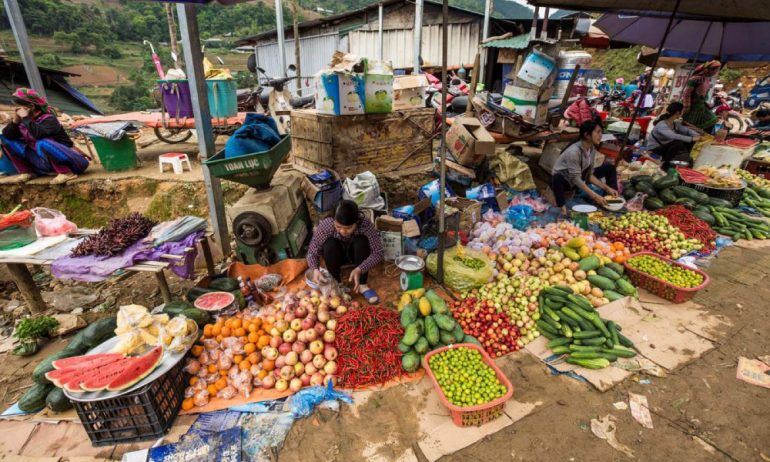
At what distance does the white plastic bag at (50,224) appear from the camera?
153 inches

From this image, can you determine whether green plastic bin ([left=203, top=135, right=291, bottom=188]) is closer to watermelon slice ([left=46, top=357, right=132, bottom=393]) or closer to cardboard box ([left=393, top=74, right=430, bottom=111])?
watermelon slice ([left=46, top=357, right=132, bottom=393])

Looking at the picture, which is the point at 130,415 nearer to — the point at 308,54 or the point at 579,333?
the point at 579,333

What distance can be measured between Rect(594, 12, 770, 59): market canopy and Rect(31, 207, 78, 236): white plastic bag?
9.13m

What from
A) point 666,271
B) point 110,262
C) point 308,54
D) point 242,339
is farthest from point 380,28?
point 242,339

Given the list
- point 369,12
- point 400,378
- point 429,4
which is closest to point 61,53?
point 369,12

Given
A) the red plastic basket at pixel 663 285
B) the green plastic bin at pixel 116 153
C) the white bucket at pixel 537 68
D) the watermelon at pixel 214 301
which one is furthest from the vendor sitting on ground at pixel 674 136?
the green plastic bin at pixel 116 153

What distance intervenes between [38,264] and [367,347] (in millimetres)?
3602

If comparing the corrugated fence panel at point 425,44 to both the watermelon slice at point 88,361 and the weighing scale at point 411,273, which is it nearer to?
the weighing scale at point 411,273

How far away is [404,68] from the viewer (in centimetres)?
1473

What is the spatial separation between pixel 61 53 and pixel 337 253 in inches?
1442

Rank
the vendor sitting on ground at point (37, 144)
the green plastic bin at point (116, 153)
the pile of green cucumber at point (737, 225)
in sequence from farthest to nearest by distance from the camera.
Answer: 1. the green plastic bin at point (116, 153)
2. the vendor sitting on ground at point (37, 144)
3. the pile of green cucumber at point (737, 225)

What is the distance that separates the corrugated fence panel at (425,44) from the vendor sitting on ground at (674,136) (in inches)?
360

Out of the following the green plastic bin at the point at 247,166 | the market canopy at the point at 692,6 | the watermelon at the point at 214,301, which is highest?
the market canopy at the point at 692,6

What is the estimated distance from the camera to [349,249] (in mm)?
3982
